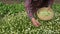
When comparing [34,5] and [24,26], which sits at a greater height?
[34,5]

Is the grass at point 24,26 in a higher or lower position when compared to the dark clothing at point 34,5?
lower

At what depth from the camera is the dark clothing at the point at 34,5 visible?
4.16m

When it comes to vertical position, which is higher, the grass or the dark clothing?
the dark clothing

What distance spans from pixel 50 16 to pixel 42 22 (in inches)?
Answer: 12.0

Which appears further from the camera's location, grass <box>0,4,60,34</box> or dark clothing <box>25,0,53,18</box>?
grass <box>0,4,60,34</box>

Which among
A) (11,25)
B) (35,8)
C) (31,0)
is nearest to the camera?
→ (31,0)

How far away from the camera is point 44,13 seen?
4383 mm

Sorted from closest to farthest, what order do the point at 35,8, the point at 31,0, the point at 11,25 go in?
the point at 31,0 → the point at 35,8 → the point at 11,25

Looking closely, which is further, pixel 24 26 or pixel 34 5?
pixel 24 26

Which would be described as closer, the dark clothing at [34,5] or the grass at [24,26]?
the dark clothing at [34,5]

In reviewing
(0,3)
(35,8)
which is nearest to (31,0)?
(35,8)

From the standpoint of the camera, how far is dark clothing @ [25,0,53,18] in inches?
164

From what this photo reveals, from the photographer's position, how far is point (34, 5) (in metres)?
4.32

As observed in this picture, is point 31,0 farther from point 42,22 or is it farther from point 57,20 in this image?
point 57,20
